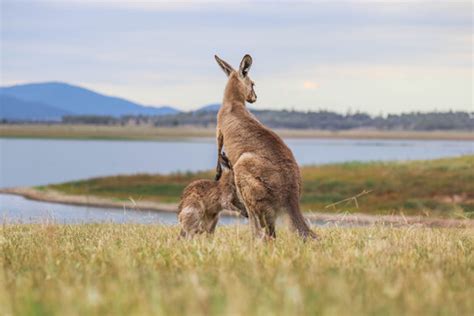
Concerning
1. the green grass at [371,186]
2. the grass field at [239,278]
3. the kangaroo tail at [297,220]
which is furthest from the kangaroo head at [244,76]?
the green grass at [371,186]

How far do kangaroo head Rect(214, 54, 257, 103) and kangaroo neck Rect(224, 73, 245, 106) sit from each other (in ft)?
0.05

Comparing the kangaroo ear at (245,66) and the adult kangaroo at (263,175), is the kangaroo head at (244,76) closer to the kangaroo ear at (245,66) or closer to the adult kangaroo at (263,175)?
the kangaroo ear at (245,66)

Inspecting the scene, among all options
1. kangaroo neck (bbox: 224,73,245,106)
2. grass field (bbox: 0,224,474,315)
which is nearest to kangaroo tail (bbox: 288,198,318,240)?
grass field (bbox: 0,224,474,315)

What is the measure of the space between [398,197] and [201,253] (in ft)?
144

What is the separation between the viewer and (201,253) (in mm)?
7910

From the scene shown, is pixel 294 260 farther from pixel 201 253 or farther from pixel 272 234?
pixel 272 234

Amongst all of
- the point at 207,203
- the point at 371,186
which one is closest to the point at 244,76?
the point at 207,203

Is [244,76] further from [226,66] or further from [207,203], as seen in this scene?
[207,203]

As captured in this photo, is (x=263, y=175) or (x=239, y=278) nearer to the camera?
(x=239, y=278)

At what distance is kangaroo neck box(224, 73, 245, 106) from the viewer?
1133cm

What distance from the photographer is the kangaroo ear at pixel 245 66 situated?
11.4 m

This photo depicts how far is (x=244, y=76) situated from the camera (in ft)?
38.0

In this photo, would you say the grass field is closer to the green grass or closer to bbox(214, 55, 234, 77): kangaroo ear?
bbox(214, 55, 234, 77): kangaroo ear

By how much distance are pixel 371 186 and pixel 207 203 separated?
143 feet
